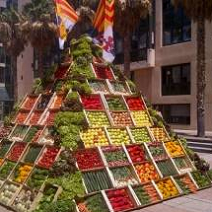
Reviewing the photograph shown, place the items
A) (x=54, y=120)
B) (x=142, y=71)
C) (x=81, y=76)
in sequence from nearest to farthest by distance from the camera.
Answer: (x=54, y=120)
(x=81, y=76)
(x=142, y=71)

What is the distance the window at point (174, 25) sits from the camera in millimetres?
32375

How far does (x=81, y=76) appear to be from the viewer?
14430mm

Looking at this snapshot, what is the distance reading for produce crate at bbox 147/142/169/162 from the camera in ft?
45.8

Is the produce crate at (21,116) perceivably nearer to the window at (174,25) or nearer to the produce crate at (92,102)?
the produce crate at (92,102)

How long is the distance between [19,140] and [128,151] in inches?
155

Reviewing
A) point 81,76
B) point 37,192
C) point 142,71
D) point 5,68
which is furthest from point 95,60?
point 5,68

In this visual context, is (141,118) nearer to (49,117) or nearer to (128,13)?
(49,117)

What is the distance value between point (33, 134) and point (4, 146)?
1.61m

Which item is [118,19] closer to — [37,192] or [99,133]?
[99,133]

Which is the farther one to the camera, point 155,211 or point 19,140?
point 19,140

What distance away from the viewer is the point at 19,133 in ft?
49.0

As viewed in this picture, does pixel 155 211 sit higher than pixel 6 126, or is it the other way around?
pixel 6 126

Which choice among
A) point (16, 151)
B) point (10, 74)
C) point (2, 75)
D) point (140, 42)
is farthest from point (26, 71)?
point (16, 151)

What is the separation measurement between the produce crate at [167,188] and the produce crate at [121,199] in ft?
4.16
